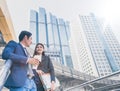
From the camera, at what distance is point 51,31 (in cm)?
12294

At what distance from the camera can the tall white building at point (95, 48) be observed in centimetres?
11444

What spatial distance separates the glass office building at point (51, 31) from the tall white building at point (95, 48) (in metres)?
11.8

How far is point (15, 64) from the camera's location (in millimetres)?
1949

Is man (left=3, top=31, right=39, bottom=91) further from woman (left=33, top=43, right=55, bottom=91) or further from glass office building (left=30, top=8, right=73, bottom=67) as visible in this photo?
glass office building (left=30, top=8, right=73, bottom=67)

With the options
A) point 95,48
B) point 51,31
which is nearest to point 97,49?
point 95,48

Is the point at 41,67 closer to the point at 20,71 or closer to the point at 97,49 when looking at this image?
the point at 20,71

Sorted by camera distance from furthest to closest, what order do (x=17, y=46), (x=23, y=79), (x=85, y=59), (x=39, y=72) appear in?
(x=85, y=59) < (x=39, y=72) < (x=17, y=46) < (x=23, y=79)

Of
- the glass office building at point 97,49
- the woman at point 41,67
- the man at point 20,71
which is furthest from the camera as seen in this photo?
the glass office building at point 97,49

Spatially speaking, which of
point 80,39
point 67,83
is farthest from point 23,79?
point 80,39

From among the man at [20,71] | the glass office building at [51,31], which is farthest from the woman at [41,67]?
the glass office building at [51,31]

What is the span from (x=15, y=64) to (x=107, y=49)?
129 metres

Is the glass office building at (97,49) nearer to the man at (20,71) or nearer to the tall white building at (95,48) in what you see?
the tall white building at (95,48)

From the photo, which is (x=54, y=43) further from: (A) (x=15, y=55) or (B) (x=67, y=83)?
(A) (x=15, y=55)

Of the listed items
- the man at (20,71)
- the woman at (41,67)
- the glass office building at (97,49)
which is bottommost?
the man at (20,71)
